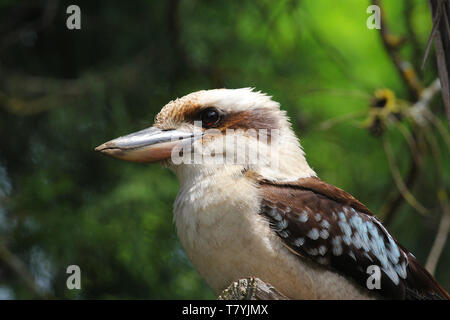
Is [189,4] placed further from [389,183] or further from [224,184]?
[224,184]

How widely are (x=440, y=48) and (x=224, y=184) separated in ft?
3.14

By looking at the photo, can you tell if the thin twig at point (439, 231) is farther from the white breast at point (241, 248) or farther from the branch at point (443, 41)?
the branch at point (443, 41)

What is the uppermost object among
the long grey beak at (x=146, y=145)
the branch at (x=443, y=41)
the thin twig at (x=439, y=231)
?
Result: the branch at (x=443, y=41)

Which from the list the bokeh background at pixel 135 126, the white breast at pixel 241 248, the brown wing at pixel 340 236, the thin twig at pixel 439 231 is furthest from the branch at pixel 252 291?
the bokeh background at pixel 135 126

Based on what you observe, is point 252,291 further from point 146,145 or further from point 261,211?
point 146,145

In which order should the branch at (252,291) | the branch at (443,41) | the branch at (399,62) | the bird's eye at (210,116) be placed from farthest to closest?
the branch at (399,62)
the bird's eye at (210,116)
the branch at (443,41)
the branch at (252,291)

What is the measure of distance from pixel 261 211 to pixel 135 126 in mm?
2098

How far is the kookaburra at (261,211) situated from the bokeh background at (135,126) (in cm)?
128

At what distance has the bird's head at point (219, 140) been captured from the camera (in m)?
2.60

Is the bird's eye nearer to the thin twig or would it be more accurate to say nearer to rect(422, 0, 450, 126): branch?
rect(422, 0, 450, 126): branch

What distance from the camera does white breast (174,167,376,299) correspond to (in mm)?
2334

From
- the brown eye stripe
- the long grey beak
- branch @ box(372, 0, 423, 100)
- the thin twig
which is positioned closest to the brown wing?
the brown eye stripe
